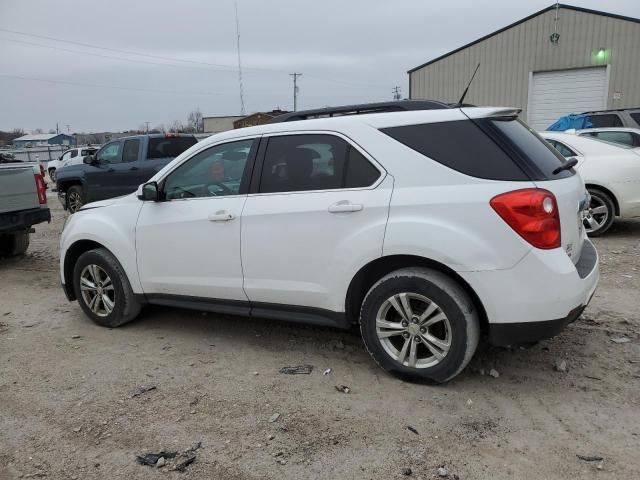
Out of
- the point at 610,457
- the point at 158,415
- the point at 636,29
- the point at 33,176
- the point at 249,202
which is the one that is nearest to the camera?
the point at 610,457

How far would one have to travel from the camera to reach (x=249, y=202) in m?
3.94

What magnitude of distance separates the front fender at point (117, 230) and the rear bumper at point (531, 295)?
9.34 feet

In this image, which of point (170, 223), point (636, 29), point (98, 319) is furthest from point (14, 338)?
point (636, 29)

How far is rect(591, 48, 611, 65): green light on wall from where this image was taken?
770 inches

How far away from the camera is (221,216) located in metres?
4.00

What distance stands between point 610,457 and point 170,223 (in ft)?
11.1

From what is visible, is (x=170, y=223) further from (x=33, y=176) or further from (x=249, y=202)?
(x=33, y=176)

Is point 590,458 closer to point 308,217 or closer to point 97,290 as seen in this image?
point 308,217

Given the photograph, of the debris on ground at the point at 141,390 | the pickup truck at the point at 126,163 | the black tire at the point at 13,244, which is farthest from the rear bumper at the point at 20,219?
the debris on ground at the point at 141,390

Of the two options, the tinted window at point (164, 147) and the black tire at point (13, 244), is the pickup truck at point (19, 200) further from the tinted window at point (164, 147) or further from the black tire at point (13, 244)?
the tinted window at point (164, 147)

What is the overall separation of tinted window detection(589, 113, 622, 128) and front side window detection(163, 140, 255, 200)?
1103cm

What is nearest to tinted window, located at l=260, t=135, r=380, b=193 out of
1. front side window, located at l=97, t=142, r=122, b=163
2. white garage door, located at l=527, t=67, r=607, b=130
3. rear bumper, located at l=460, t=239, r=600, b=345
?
rear bumper, located at l=460, t=239, r=600, b=345

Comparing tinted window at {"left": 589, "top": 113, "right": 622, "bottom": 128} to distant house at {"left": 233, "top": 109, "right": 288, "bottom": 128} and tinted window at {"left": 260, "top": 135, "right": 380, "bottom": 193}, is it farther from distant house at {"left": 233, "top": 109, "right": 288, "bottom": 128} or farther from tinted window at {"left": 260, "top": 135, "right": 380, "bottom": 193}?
distant house at {"left": 233, "top": 109, "right": 288, "bottom": 128}

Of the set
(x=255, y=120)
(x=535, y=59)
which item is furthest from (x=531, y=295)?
(x=255, y=120)
